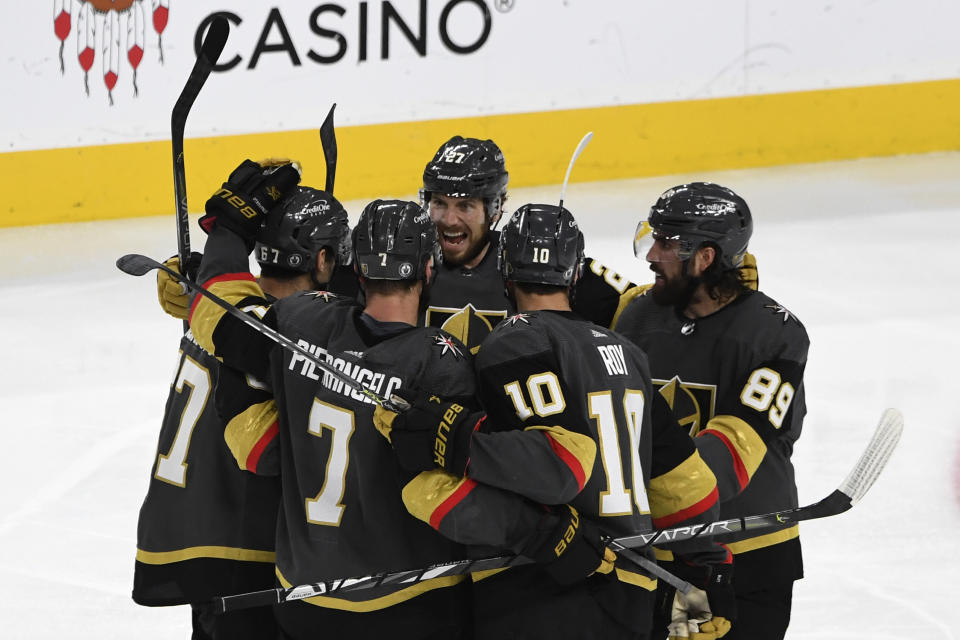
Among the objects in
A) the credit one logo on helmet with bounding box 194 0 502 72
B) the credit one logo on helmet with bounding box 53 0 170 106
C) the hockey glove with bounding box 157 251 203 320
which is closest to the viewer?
the hockey glove with bounding box 157 251 203 320

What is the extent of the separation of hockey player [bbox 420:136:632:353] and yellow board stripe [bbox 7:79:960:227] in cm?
466

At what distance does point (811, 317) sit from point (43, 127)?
14.0ft

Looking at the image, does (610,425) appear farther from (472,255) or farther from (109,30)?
(109,30)

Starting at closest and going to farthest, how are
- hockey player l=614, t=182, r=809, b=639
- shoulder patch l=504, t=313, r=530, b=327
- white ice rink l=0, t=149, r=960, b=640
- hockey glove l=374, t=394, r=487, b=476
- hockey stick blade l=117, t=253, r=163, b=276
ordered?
hockey glove l=374, t=394, r=487, b=476, shoulder patch l=504, t=313, r=530, b=327, hockey stick blade l=117, t=253, r=163, b=276, hockey player l=614, t=182, r=809, b=639, white ice rink l=0, t=149, r=960, b=640

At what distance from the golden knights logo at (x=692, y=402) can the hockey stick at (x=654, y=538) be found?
20 cm

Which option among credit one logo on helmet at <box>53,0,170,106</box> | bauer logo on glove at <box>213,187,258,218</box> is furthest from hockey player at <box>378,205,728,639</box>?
credit one logo on helmet at <box>53,0,170,106</box>

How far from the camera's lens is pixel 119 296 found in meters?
6.33

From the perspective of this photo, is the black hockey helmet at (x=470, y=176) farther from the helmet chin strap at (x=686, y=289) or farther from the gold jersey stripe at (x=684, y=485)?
the gold jersey stripe at (x=684, y=485)

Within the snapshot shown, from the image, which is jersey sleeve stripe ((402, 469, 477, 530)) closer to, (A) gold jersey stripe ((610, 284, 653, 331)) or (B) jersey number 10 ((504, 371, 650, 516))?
(B) jersey number 10 ((504, 371, 650, 516))

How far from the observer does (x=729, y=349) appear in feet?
7.97

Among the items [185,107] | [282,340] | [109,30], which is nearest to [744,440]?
[282,340]

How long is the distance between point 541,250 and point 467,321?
27.0 inches

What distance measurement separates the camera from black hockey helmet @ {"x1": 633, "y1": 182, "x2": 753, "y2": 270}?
8.14 feet

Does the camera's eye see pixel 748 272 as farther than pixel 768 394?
Yes
